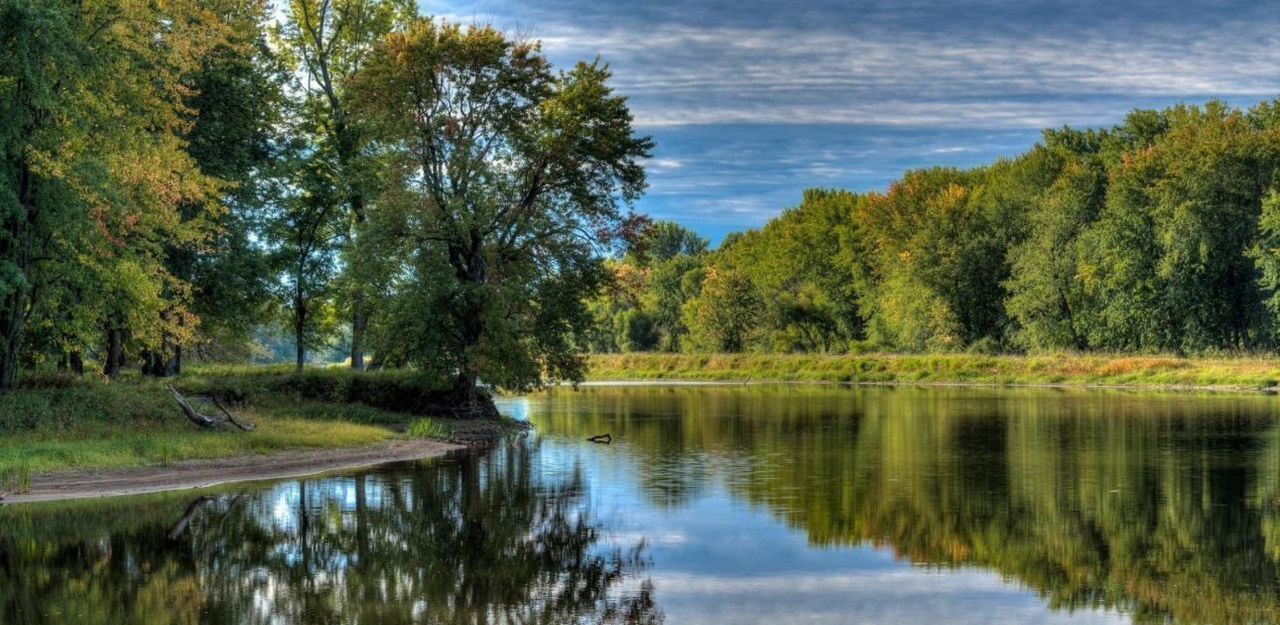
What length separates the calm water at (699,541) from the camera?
15.1 metres

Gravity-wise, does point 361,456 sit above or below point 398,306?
below

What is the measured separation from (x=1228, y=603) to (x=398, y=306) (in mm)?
31156

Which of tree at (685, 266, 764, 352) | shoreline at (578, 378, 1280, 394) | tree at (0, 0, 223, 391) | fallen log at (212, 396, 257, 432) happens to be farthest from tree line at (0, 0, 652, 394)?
tree at (685, 266, 764, 352)

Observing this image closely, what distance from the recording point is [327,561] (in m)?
18.4

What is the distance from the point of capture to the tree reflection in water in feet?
49.0

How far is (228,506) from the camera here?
2408 centimetres

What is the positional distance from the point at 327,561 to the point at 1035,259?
83567mm

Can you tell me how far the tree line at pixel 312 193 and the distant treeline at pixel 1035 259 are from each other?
5.24 meters

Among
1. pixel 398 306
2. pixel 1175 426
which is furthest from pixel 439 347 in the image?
pixel 1175 426

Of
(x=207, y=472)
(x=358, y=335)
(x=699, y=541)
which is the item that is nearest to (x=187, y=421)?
(x=207, y=472)

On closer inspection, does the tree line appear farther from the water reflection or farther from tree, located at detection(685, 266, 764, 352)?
tree, located at detection(685, 266, 764, 352)

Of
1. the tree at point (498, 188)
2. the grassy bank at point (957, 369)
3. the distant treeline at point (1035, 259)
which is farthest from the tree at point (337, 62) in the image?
the grassy bank at point (957, 369)

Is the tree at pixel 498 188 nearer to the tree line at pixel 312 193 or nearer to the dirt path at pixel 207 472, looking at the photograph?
the tree line at pixel 312 193

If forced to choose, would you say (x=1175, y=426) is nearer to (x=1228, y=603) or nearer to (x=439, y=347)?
(x=439, y=347)
